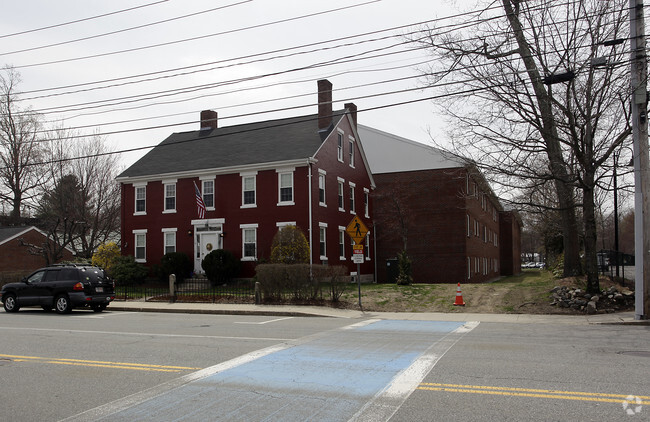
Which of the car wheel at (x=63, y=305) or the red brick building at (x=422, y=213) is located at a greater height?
the red brick building at (x=422, y=213)

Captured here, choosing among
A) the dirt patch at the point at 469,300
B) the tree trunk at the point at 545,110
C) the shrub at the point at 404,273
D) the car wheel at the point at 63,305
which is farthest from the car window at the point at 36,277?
the tree trunk at the point at 545,110

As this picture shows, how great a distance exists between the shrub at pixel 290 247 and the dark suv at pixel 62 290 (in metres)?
8.17

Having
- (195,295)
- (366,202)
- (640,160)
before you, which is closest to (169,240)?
(195,295)

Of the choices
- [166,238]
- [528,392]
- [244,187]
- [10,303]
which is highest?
[244,187]

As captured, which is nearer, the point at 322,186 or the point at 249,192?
the point at 249,192

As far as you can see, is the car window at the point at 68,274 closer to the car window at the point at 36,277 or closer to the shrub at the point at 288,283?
the car window at the point at 36,277

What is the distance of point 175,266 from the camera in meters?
29.6

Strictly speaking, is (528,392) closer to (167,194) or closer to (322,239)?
(322,239)

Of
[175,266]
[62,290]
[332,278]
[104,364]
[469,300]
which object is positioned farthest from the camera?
[175,266]

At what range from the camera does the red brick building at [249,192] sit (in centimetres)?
2877

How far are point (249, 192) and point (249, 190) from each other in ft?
0.38

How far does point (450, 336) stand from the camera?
12078 mm

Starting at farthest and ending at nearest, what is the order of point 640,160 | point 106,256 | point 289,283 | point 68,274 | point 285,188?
1. point 106,256
2. point 285,188
3. point 289,283
4. point 68,274
5. point 640,160

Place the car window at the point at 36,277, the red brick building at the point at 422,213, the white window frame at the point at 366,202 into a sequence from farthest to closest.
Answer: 1. the red brick building at the point at 422,213
2. the white window frame at the point at 366,202
3. the car window at the point at 36,277
